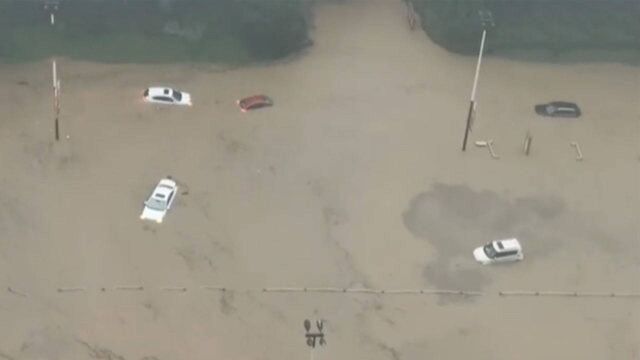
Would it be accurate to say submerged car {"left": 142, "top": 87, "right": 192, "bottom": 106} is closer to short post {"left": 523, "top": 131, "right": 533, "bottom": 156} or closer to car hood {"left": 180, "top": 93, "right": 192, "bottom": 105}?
car hood {"left": 180, "top": 93, "right": 192, "bottom": 105}

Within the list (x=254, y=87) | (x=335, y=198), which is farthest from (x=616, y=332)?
(x=254, y=87)

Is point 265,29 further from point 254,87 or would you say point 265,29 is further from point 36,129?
point 36,129

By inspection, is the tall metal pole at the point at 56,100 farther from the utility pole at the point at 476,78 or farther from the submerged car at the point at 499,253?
the submerged car at the point at 499,253

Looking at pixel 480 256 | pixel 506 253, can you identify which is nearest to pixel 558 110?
pixel 506 253

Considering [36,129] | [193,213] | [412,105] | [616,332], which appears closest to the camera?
[616,332]

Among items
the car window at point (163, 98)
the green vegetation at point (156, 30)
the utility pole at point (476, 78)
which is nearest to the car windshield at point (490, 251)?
the utility pole at point (476, 78)

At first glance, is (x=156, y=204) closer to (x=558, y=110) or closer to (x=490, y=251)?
(x=490, y=251)

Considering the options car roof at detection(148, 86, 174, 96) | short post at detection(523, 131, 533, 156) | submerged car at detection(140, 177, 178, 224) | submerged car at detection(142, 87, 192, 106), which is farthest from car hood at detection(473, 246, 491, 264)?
car roof at detection(148, 86, 174, 96)
